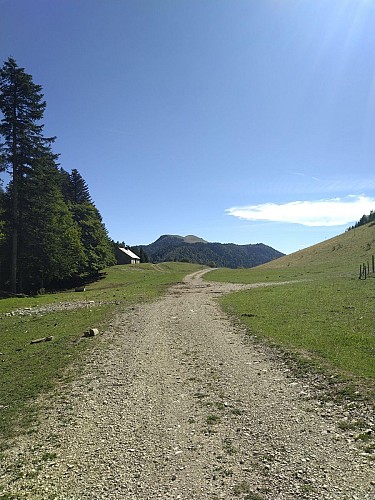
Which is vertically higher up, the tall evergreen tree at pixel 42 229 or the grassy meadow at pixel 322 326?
the tall evergreen tree at pixel 42 229

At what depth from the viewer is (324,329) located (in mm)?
14750

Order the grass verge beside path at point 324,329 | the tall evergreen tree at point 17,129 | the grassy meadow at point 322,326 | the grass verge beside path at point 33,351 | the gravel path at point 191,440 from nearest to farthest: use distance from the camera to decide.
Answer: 1. the gravel path at point 191,440
2. the grass verge beside path at point 33,351
3. the grass verge beside path at point 324,329
4. the grassy meadow at point 322,326
5. the tall evergreen tree at point 17,129

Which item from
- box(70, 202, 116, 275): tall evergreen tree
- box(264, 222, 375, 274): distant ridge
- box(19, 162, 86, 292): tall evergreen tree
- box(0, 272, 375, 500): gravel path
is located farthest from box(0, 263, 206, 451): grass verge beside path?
Answer: box(264, 222, 375, 274): distant ridge

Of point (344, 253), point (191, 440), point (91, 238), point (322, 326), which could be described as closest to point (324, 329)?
point (322, 326)

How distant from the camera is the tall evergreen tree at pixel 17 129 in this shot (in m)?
33.3

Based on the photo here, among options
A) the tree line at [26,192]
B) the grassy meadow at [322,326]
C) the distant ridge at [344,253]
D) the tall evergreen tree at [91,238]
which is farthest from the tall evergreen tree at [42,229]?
the distant ridge at [344,253]

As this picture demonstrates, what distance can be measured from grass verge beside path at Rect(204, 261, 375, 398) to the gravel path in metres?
1.40

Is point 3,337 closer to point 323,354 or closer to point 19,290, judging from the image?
point 323,354

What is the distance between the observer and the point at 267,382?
9383mm

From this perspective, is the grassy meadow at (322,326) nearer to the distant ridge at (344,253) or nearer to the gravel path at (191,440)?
the gravel path at (191,440)

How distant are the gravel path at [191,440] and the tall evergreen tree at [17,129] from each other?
2744 cm

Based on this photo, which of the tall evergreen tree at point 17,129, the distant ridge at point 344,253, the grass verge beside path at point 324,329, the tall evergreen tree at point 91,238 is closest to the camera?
the grass verge beside path at point 324,329

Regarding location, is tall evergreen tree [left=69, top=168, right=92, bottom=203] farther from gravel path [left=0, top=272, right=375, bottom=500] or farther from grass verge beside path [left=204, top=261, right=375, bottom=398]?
gravel path [left=0, top=272, right=375, bottom=500]

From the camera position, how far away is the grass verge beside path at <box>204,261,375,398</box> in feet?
32.3
